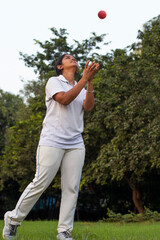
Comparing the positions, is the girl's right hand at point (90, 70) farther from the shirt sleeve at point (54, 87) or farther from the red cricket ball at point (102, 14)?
the red cricket ball at point (102, 14)

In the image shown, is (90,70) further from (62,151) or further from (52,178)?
(52,178)

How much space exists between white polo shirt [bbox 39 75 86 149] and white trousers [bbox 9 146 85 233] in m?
0.08

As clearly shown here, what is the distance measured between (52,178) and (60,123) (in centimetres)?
56

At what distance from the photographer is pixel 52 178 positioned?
11.8ft

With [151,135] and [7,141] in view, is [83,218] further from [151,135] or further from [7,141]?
[151,135]

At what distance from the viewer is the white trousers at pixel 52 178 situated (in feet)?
11.4

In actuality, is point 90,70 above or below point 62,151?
above

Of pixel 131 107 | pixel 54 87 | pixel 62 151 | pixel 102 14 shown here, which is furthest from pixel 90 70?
pixel 131 107

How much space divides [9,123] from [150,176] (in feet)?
48.2

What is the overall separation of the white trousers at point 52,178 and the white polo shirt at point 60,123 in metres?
0.08

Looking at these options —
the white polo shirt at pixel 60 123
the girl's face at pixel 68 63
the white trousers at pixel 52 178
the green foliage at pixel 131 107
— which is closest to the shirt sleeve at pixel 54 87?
the white polo shirt at pixel 60 123

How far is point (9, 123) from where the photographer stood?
3098cm

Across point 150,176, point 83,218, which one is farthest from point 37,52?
point 83,218

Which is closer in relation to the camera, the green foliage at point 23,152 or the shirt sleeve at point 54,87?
the shirt sleeve at point 54,87
